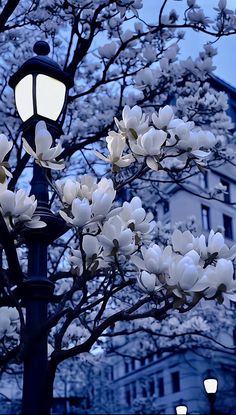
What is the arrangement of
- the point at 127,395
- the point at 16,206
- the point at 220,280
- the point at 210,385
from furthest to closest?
the point at 127,395 → the point at 210,385 → the point at 16,206 → the point at 220,280

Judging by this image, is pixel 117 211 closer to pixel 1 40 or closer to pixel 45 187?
pixel 45 187

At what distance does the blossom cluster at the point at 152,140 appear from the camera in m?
2.51

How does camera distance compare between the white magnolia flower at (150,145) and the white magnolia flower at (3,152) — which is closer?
the white magnolia flower at (3,152)

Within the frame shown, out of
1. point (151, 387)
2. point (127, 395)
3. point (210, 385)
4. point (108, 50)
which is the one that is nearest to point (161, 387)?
point (151, 387)

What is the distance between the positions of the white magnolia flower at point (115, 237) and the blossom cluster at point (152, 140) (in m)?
0.40

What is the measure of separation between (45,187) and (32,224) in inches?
27.9

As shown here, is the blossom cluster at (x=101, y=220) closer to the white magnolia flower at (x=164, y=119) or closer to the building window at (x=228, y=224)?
the white magnolia flower at (x=164, y=119)

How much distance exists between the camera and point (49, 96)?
3.10 metres

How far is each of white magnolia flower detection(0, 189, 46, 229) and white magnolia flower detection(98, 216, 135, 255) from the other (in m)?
0.32

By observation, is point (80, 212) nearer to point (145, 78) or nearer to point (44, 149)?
point (44, 149)

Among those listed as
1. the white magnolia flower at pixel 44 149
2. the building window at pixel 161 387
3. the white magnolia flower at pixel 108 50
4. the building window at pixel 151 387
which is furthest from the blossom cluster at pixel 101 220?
the building window at pixel 151 387

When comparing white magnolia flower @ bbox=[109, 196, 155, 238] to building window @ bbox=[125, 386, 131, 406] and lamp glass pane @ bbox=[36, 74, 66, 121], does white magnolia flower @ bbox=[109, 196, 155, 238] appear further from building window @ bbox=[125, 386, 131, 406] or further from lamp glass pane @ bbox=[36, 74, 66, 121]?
building window @ bbox=[125, 386, 131, 406]

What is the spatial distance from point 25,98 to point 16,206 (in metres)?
1.04

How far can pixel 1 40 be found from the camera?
804 centimetres
